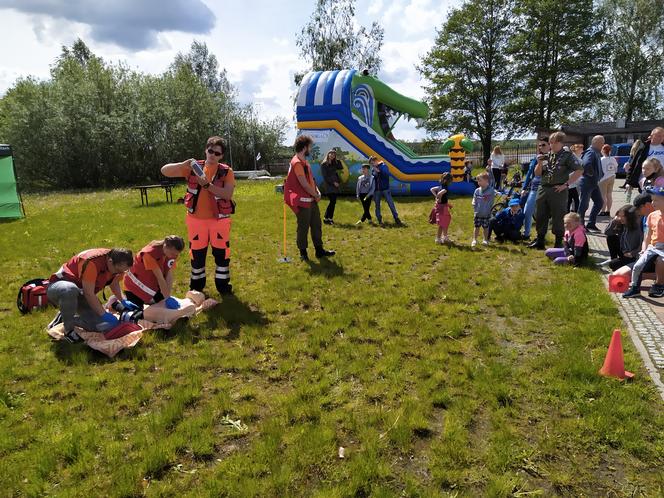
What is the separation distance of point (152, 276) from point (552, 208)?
656 cm

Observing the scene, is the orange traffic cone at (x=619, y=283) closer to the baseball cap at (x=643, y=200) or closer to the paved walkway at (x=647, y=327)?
the paved walkway at (x=647, y=327)

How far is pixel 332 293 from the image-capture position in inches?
241

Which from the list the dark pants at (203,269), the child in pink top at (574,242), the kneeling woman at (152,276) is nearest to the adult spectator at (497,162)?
the child in pink top at (574,242)

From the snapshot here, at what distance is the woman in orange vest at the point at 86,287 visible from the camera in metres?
4.46

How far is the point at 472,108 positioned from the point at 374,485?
125ft

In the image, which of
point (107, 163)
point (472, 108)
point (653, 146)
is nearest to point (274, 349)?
point (653, 146)

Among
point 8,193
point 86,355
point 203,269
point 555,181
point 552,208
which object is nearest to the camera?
point 86,355

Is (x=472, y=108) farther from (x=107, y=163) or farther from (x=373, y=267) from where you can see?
(x=373, y=267)

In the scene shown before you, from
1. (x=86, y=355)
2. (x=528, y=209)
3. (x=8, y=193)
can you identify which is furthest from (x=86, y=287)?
(x=8, y=193)

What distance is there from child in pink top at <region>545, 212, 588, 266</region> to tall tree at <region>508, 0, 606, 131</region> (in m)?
31.7

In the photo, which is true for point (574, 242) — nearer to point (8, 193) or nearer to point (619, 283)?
point (619, 283)

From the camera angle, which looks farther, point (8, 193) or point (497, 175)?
point (497, 175)

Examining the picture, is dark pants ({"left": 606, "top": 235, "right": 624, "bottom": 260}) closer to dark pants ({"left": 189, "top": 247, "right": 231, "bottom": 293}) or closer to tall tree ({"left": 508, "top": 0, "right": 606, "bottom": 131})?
dark pants ({"left": 189, "top": 247, "right": 231, "bottom": 293})

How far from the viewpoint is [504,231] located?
9008mm
